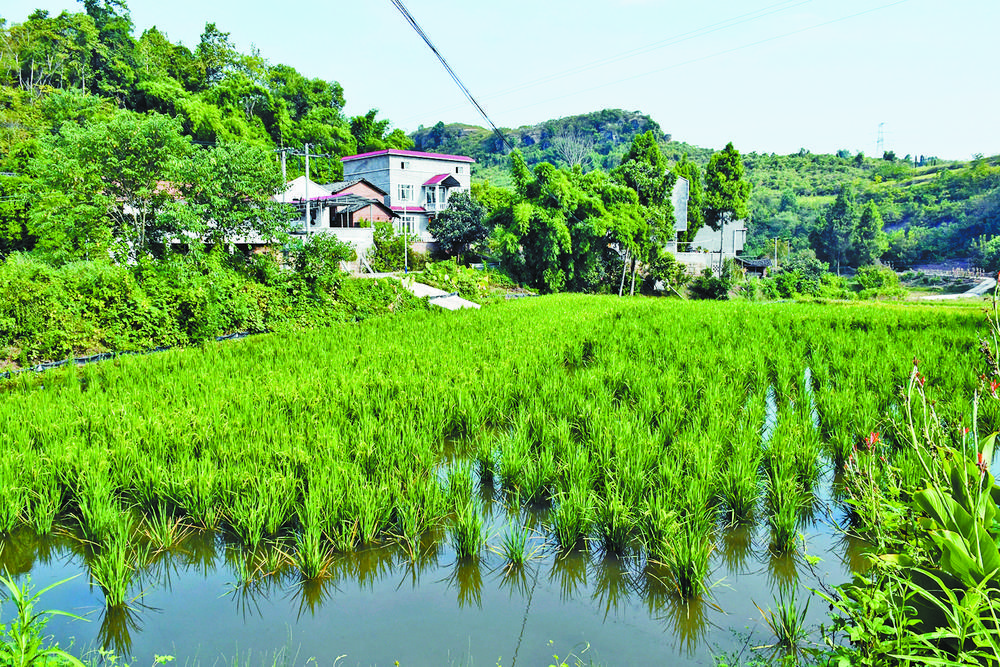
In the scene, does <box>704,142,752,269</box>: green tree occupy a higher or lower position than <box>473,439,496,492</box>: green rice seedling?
higher

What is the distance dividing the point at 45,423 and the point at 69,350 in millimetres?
3691

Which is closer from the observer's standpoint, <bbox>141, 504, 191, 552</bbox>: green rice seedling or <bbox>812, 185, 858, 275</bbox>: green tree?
<bbox>141, 504, 191, 552</bbox>: green rice seedling

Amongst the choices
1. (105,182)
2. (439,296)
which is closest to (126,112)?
(105,182)

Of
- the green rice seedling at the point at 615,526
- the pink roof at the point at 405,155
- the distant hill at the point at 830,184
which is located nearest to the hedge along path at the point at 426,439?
the green rice seedling at the point at 615,526

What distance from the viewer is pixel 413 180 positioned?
34438mm

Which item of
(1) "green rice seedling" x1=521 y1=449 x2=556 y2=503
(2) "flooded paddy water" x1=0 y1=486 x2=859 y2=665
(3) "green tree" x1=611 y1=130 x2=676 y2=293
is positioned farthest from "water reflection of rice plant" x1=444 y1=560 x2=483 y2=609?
(3) "green tree" x1=611 y1=130 x2=676 y2=293

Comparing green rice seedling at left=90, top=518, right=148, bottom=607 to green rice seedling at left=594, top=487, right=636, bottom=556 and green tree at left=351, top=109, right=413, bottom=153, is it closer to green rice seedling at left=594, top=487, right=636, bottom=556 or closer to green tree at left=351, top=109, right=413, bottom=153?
green rice seedling at left=594, top=487, right=636, bottom=556

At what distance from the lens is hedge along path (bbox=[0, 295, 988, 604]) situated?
3.40m

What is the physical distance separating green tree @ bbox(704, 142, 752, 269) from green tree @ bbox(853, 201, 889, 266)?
33.5 ft

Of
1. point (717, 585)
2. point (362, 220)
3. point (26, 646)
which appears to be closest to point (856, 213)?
point (362, 220)

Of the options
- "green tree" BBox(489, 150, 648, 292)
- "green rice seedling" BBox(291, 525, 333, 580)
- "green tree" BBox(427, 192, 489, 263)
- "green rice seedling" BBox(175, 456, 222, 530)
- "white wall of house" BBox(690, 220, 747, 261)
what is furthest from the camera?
"white wall of house" BBox(690, 220, 747, 261)

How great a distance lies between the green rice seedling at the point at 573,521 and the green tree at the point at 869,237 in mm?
40920

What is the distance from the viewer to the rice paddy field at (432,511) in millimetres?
2746

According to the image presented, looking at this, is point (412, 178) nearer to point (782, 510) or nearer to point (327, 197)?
point (327, 197)
